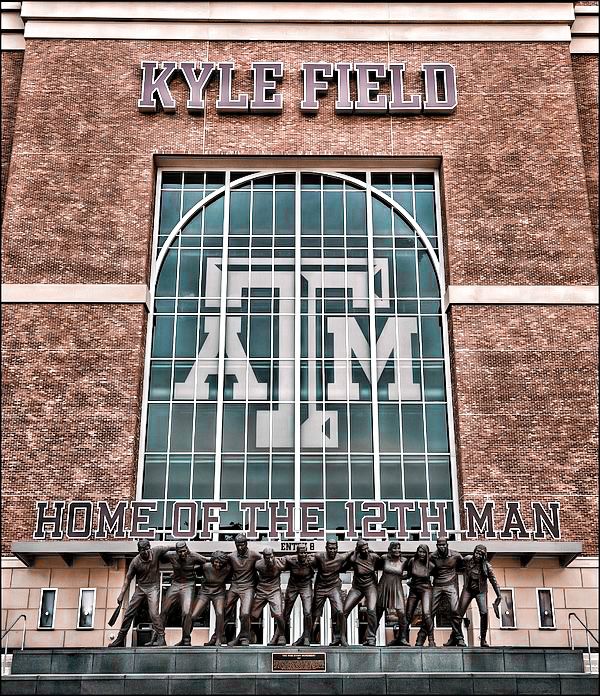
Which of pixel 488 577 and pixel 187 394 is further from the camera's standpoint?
pixel 187 394

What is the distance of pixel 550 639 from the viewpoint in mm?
26188

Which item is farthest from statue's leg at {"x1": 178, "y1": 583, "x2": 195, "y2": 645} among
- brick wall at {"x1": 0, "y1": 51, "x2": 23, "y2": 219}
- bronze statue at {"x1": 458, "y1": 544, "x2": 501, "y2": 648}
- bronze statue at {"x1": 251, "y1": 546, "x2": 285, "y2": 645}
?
brick wall at {"x1": 0, "y1": 51, "x2": 23, "y2": 219}

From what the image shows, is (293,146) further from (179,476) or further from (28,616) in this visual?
(28,616)

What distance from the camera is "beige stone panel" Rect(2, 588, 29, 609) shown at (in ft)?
86.6

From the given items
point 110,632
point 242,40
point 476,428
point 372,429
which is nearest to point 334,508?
point 372,429

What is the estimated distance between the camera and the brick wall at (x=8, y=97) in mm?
32312

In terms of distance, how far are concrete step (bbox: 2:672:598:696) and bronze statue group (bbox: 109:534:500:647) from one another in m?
1.62

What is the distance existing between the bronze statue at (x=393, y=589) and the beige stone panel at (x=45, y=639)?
26.9ft

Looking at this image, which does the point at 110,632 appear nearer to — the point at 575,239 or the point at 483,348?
the point at 483,348

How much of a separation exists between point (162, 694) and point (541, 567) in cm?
1074

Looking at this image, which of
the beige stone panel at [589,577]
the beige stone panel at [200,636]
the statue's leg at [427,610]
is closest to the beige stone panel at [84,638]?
the beige stone panel at [200,636]

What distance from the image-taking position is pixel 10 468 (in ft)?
90.3

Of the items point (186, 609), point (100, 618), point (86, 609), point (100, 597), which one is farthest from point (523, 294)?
point (86, 609)

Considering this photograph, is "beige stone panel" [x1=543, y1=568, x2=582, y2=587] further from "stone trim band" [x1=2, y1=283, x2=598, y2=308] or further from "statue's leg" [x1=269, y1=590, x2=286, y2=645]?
"statue's leg" [x1=269, y1=590, x2=286, y2=645]
